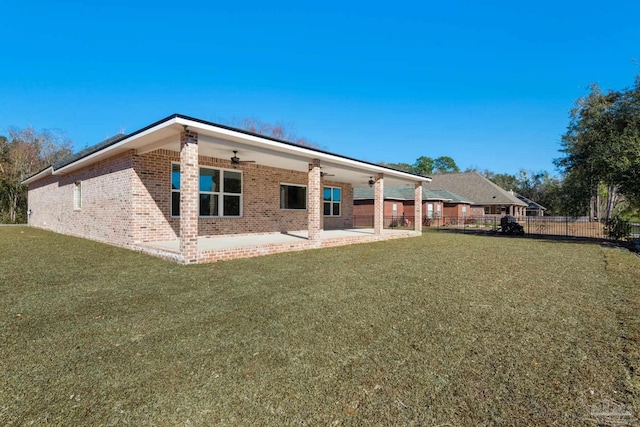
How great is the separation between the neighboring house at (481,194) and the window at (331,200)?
22886 mm

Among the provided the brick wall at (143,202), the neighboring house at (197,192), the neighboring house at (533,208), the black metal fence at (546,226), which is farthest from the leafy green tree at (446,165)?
the brick wall at (143,202)

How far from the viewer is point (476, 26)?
13539 mm

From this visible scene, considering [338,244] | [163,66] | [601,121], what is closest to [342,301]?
[338,244]

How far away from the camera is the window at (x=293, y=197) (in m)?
14.0

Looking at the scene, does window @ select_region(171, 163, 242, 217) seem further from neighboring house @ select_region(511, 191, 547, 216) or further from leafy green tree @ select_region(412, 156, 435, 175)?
leafy green tree @ select_region(412, 156, 435, 175)

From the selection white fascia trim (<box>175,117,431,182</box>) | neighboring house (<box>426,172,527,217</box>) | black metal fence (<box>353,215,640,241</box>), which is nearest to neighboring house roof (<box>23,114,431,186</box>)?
white fascia trim (<box>175,117,431,182</box>)

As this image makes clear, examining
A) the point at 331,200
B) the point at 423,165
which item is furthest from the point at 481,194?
the point at 423,165

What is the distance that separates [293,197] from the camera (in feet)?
47.8

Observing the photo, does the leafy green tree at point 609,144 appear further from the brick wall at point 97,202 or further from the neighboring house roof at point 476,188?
the neighboring house roof at point 476,188

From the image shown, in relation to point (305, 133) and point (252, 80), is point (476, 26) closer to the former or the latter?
point (252, 80)

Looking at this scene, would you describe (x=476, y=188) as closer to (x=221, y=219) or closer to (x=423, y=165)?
(x=423, y=165)

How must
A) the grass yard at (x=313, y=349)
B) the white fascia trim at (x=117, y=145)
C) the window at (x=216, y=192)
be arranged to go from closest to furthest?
the grass yard at (x=313, y=349), the white fascia trim at (x=117, y=145), the window at (x=216, y=192)

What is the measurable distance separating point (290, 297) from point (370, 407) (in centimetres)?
271

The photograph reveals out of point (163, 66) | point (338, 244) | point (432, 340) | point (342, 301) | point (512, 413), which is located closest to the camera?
point (512, 413)
